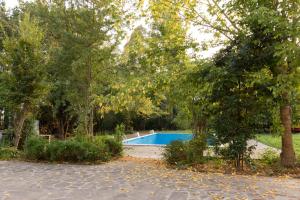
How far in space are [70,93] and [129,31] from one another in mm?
3129

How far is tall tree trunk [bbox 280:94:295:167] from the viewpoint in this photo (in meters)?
8.98

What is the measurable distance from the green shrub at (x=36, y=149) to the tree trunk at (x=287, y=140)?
284 inches

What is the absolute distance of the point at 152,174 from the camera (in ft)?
26.7

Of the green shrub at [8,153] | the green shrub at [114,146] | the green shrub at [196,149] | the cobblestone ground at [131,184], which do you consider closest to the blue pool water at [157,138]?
the green shrub at [114,146]

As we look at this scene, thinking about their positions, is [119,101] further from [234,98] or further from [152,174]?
[234,98]

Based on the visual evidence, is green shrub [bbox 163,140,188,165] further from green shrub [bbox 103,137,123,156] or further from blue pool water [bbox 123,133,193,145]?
blue pool water [bbox 123,133,193,145]

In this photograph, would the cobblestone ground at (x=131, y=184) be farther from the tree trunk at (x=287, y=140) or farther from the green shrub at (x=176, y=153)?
the tree trunk at (x=287, y=140)

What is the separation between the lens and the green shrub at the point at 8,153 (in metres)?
10.8

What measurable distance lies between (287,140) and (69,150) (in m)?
6.48

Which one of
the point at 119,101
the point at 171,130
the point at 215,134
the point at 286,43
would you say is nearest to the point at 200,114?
the point at 215,134

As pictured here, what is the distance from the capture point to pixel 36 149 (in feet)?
33.5

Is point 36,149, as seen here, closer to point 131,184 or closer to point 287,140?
point 131,184

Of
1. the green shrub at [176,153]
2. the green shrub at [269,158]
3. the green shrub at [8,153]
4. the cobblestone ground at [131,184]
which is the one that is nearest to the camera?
the cobblestone ground at [131,184]

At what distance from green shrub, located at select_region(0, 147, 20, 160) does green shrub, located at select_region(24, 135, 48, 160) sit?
26.0 inches
